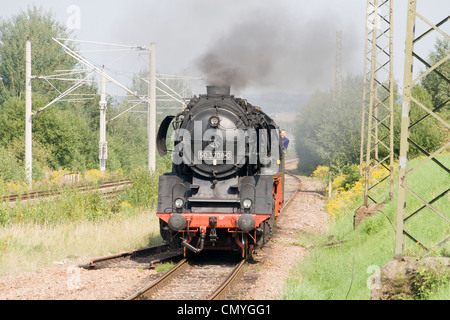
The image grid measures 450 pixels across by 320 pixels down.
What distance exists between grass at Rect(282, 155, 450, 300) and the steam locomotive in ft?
4.44

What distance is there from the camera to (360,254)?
31.8 ft

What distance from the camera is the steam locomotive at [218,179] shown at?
32.2 ft

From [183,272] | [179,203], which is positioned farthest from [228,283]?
[179,203]

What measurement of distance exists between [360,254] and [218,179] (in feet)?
9.89

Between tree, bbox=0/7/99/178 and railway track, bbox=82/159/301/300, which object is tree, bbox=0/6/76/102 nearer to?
tree, bbox=0/7/99/178

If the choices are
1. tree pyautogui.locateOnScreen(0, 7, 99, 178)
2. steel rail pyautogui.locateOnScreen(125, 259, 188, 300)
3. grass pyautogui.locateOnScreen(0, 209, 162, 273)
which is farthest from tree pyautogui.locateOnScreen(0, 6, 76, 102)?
steel rail pyautogui.locateOnScreen(125, 259, 188, 300)

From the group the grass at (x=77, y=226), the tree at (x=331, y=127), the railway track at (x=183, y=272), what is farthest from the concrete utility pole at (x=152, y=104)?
the tree at (x=331, y=127)

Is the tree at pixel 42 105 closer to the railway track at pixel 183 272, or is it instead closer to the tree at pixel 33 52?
the tree at pixel 33 52

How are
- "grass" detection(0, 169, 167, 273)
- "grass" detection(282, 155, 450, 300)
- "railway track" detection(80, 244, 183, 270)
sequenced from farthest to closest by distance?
"grass" detection(0, 169, 167, 273) → "railway track" detection(80, 244, 183, 270) → "grass" detection(282, 155, 450, 300)

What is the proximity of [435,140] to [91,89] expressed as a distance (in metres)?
25.9

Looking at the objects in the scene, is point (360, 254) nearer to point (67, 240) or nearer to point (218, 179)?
point (218, 179)

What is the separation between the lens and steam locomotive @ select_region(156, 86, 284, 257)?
9.80 metres

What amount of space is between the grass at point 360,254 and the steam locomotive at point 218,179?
1354 millimetres
